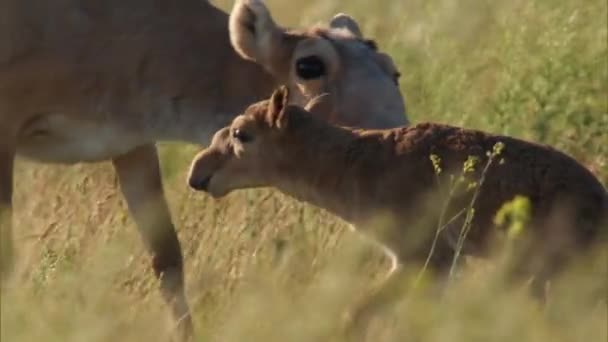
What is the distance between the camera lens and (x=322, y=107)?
10.8 metres

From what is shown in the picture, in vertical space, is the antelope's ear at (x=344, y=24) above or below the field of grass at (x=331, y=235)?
above

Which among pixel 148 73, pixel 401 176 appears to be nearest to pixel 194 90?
pixel 148 73

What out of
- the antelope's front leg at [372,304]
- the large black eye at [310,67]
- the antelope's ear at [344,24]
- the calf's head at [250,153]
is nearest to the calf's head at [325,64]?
the large black eye at [310,67]

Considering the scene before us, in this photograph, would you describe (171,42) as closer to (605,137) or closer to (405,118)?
(405,118)

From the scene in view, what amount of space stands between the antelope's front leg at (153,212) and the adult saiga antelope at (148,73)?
8 cm

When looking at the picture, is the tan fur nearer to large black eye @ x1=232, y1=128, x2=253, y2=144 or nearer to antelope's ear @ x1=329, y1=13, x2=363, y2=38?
large black eye @ x1=232, y1=128, x2=253, y2=144

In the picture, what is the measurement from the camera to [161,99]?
1123 cm

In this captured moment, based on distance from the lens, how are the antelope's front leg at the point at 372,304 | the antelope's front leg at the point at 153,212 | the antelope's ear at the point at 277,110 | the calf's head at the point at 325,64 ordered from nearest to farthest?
the antelope's front leg at the point at 372,304, the antelope's ear at the point at 277,110, the calf's head at the point at 325,64, the antelope's front leg at the point at 153,212

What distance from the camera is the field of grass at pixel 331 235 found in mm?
7098

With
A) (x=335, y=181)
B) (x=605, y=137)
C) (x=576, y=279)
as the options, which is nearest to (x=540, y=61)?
(x=605, y=137)

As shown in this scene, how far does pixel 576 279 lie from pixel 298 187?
2372 millimetres

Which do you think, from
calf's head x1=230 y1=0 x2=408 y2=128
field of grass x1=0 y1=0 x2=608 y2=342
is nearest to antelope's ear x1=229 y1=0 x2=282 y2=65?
calf's head x1=230 y1=0 x2=408 y2=128

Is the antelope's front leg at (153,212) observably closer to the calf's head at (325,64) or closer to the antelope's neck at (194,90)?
the antelope's neck at (194,90)

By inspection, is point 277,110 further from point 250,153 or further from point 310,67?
point 310,67
